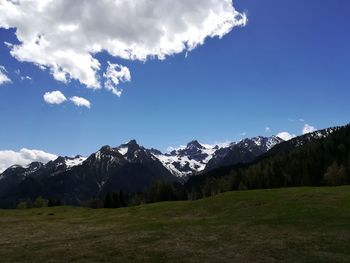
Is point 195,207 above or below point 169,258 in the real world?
above

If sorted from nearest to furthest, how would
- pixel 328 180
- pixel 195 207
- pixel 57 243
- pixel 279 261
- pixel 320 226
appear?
pixel 279 261 < pixel 57 243 < pixel 320 226 < pixel 195 207 < pixel 328 180

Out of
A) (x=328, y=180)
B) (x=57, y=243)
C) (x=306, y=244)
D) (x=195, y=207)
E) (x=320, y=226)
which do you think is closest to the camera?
(x=306, y=244)

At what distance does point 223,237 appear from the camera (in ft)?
135

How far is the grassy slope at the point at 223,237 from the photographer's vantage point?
32750 mm

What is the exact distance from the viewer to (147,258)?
104 feet

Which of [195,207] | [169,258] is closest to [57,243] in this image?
[169,258]

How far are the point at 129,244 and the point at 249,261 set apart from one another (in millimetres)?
11454

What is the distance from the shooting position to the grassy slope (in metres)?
32.8

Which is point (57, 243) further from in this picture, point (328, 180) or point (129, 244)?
point (328, 180)

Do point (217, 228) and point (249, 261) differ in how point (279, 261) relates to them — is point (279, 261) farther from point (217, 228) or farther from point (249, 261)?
point (217, 228)

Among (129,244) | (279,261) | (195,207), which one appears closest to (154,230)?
(129,244)

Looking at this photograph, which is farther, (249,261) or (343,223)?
(343,223)

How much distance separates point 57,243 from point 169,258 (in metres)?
13.9

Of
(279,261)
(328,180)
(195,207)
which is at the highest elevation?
(328,180)
